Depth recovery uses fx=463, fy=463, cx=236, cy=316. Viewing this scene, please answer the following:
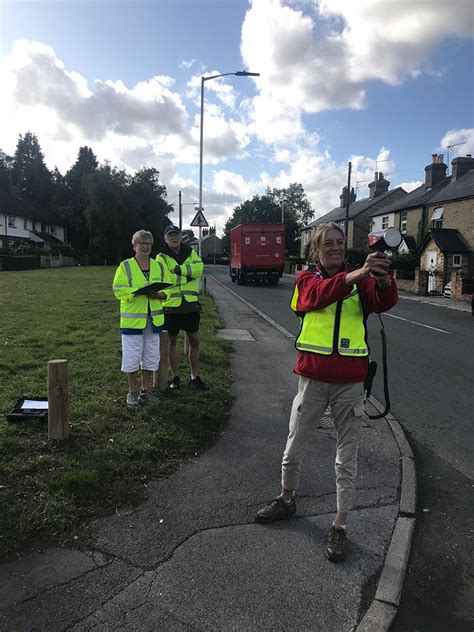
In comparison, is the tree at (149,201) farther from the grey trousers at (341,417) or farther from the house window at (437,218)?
the grey trousers at (341,417)

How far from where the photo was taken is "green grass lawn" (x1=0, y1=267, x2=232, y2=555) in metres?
3.16

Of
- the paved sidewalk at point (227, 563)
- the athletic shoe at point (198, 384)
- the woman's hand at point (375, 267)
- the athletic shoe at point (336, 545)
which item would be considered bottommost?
the paved sidewalk at point (227, 563)

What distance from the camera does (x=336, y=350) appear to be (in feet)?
9.43

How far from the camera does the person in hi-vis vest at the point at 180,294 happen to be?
18.6 ft

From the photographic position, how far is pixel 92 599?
2.45 meters

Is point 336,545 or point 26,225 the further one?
point 26,225

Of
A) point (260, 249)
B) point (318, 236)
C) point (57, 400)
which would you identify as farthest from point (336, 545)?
point (260, 249)

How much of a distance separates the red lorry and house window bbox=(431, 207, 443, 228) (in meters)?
12.1

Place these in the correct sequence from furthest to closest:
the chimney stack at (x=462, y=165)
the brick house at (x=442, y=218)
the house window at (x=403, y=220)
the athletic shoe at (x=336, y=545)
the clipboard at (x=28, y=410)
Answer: the house window at (x=403, y=220)
the chimney stack at (x=462, y=165)
the brick house at (x=442, y=218)
the clipboard at (x=28, y=410)
the athletic shoe at (x=336, y=545)

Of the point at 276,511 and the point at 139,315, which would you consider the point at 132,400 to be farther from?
the point at 276,511

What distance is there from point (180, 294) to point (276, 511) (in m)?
3.22

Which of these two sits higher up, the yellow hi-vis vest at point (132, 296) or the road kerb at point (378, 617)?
the yellow hi-vis vest at point (132, 296)

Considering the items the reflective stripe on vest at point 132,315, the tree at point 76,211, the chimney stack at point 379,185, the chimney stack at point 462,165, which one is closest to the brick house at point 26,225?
the tree at point 76,211

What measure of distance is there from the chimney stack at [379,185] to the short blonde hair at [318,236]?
54546mm
